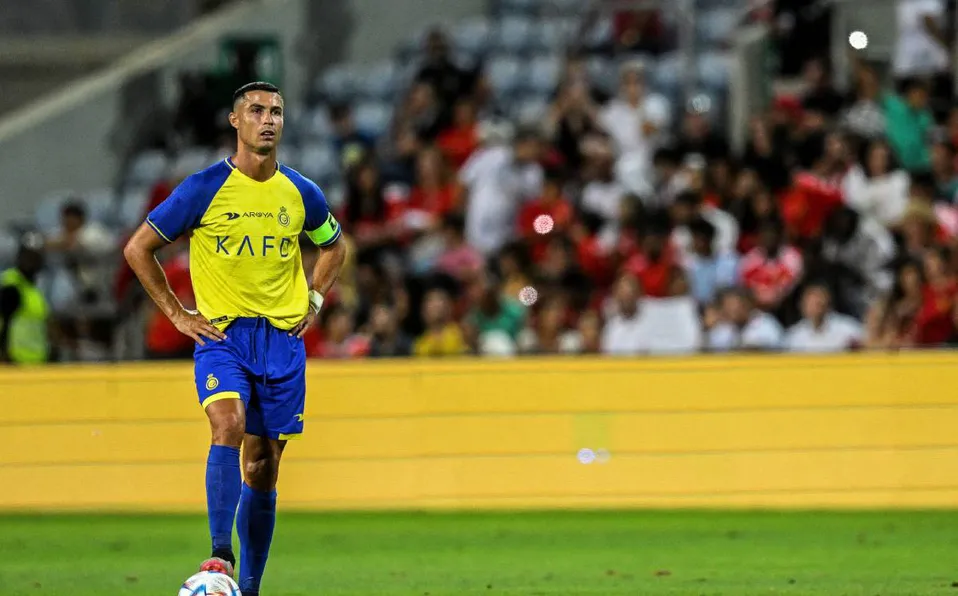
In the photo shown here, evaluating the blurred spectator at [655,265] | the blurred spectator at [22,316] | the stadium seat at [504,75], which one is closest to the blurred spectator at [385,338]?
the blurred spectator at [655,265]

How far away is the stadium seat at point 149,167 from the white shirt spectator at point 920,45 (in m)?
8.02

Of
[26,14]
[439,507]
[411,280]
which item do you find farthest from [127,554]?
[26,14]

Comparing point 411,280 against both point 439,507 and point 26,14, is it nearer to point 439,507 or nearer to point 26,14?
point 439,507

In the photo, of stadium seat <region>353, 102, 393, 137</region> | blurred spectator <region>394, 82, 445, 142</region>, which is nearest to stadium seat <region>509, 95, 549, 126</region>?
blurred spectator <region>394, 82, 445, 142</region>

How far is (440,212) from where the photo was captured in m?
17.5

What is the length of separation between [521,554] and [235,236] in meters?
3.86

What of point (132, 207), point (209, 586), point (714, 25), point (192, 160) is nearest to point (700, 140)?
point (714, 25)

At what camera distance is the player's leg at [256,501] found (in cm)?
819

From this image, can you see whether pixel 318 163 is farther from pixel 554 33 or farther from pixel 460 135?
pixel 554 33

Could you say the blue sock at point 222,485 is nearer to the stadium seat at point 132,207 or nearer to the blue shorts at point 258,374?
the blue shorts at point 258,374

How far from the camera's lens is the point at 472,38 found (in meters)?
21.1


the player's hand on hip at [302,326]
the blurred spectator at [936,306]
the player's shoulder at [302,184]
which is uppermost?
the player's shoulder at [302,184]

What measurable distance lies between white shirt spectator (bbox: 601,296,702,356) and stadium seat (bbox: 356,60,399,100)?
6.57 metres

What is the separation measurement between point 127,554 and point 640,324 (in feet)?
17.6
